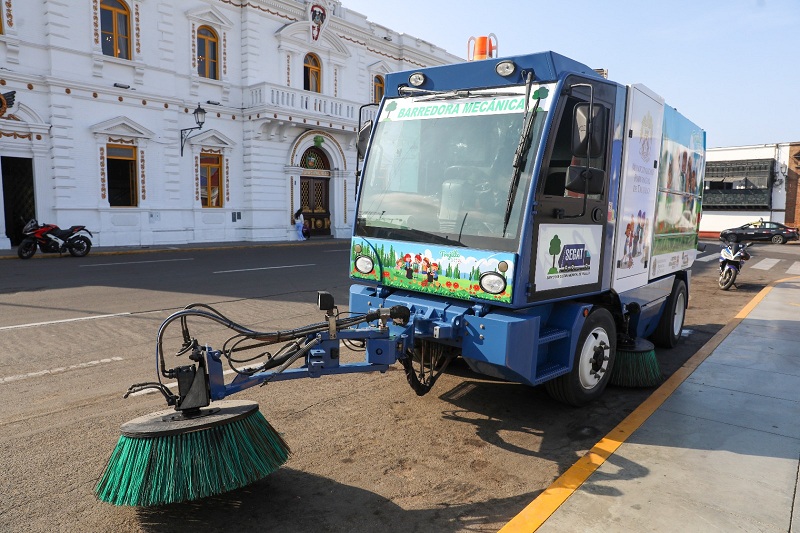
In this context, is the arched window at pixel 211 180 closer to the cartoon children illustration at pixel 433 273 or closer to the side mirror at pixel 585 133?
the cartoon children illustration at pixel 433 273

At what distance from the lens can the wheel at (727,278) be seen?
13.3m

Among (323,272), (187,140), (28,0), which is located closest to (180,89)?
(187,140)

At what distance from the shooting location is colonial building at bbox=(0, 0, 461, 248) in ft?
59.5

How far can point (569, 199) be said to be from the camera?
4414mm

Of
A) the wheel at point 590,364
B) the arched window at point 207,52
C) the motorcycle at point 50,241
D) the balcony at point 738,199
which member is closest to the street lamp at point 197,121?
the arched window at point 207,52

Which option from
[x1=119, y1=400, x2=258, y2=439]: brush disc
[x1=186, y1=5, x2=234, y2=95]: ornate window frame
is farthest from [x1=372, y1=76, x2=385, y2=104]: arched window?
[x1=119, y1=400, x2=258, y2=439]: brush disc

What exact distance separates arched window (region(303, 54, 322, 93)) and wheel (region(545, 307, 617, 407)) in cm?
2389

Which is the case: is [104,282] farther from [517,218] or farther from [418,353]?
[517,218]

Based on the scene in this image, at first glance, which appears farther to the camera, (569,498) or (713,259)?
(713,259)

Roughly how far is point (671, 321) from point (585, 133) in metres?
4.08

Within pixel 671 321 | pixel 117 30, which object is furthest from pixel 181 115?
pixel 671 321

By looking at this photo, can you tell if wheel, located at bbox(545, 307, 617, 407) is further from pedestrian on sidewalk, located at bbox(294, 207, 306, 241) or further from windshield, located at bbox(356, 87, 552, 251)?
pedestrian on sidewalk, located at bbox(294, 207, 306, 241)

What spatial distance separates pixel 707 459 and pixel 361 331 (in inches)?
99.9

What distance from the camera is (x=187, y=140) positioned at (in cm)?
2186
